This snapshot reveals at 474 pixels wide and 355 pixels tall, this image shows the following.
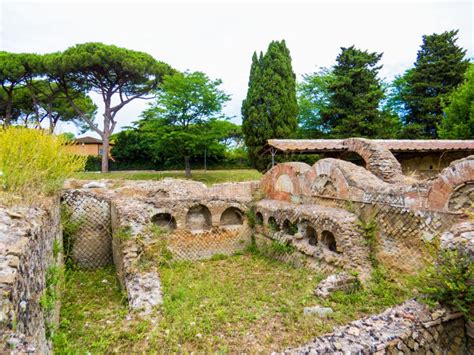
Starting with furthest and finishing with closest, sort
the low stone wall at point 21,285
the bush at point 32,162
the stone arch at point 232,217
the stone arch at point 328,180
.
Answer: the stone arch at point 232,217 < the stone arch at point 328,180 < the bush at point 32,162 < the low stone wall at point 21,285

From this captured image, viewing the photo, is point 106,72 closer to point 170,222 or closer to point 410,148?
point 170,222

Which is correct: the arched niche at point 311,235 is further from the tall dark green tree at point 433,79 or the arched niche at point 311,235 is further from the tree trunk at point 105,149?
the tree trunk at point 105,149

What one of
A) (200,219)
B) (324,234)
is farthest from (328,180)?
(200,219)

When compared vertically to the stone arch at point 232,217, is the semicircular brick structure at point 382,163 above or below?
above

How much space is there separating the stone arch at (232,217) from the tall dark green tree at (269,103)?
7606 mm

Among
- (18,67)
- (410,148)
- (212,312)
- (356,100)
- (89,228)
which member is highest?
(18,67)

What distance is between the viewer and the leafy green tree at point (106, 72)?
19.8 m

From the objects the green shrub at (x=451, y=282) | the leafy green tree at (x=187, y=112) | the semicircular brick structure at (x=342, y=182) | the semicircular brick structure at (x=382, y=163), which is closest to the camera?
the green shrub at (x=451, y=282)

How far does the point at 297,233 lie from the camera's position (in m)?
8.13

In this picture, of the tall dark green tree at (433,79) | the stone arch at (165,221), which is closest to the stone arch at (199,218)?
the stone arch at (165,221)

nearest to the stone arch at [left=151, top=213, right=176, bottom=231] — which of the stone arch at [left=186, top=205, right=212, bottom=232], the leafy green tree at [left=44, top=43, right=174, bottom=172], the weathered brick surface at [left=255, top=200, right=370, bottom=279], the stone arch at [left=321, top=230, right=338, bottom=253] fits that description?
the stone arch at [left=186, top=205, right=212, bottom=232]

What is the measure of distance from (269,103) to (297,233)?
38.9 feet

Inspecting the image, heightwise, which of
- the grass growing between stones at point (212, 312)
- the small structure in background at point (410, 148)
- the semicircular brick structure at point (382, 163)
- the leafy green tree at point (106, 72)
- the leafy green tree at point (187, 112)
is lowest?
the grass growing between stones at point (212, 312)

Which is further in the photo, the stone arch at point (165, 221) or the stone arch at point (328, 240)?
the stone arch at point (165, 221)
